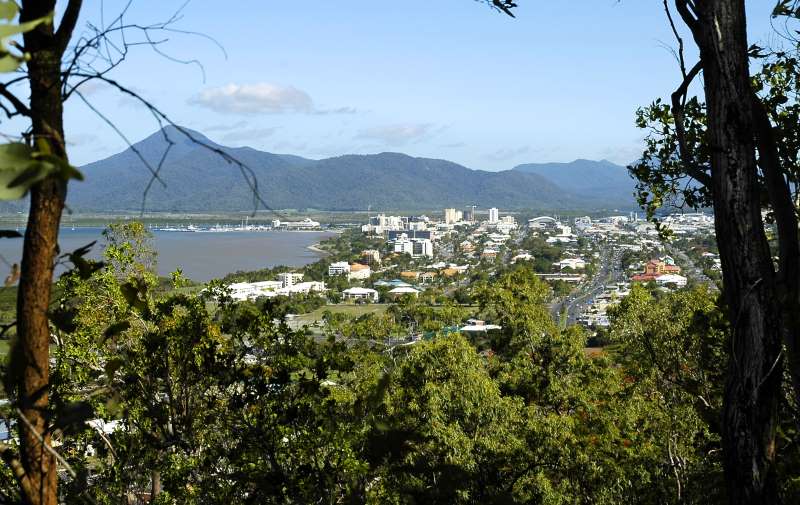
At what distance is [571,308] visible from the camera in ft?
97.2

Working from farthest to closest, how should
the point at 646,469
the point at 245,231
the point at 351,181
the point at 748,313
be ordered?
the point at 351,181 < the point at 245,231 < the point at 646,469 < the point at 748,313

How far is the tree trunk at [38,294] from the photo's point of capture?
0.68 metres

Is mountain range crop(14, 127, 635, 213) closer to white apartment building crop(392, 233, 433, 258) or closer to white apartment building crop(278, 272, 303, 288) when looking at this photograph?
white apartment building crop(392, 233, 433, 258)

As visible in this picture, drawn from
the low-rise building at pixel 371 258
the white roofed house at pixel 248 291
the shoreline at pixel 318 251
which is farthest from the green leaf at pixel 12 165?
the shoreline at pixel 318 251

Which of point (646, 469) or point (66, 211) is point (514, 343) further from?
point (66, 211)

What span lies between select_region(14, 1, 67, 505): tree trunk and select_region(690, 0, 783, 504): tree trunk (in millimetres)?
972

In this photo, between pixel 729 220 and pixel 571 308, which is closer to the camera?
pixel 729 220

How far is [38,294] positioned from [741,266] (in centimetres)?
101

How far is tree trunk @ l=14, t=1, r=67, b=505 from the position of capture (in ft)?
2.23

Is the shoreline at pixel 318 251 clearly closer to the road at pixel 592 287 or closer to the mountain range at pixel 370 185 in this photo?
the road at pixel 592 287

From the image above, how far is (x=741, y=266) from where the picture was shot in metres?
1.14

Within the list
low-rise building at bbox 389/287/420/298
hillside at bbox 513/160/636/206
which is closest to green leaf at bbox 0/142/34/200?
low-rise building at bbox 389/287/420/298

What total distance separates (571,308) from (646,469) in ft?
85.7

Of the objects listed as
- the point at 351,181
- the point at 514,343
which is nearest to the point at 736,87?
the point at 514,343
